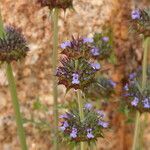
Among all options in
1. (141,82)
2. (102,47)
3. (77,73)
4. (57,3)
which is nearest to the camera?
(77,73)

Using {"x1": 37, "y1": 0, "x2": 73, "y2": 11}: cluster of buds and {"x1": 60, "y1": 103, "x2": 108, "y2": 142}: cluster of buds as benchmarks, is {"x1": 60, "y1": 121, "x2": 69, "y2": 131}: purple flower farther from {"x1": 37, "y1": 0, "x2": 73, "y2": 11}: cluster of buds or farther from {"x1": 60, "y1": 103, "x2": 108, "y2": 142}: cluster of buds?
{"x1": 37, "y1": 0, "x2": 73, "y2": 11}: cluster of buds

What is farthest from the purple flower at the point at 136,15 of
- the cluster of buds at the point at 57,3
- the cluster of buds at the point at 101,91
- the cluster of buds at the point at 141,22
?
the cluster of buds at the point at 101,91

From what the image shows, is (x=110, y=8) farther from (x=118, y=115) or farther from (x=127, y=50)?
(x=118, y=115)

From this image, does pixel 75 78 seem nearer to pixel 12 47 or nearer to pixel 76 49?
pixel 76 49

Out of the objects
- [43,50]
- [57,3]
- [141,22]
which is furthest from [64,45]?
[43,50]

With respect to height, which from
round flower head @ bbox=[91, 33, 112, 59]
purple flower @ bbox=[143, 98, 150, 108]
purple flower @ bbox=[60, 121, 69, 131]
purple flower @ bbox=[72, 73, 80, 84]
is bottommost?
purple flower @ bbox=[60, 121, 69, 131]

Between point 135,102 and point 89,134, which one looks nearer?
point 89,134

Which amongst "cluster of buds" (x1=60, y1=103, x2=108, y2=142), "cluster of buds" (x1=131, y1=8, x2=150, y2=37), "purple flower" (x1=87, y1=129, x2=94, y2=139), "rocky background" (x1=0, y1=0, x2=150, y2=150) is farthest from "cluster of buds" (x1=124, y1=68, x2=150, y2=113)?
"rocky background" (x1=0, y1=0, x2=150, y2=150)
